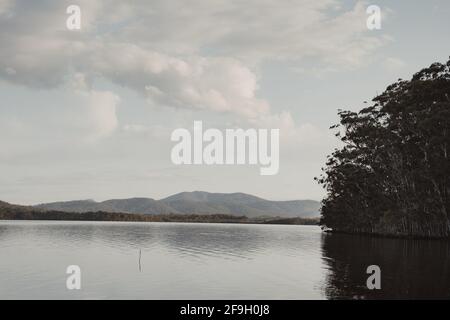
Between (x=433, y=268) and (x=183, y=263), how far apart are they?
2238cm

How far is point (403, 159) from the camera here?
90125 mm

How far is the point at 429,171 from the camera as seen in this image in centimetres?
7525

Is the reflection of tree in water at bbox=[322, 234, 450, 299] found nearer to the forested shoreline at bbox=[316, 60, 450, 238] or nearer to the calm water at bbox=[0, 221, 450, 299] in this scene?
the calm water at bbox=[0, 221, 450, 299]

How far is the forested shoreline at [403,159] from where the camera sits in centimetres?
7381

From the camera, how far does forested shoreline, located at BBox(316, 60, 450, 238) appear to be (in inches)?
2906

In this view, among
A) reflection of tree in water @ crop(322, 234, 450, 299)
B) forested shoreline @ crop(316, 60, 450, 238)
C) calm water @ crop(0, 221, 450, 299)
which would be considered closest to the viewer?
reflection of tree in water @ crop(322, 234, 450, 299)

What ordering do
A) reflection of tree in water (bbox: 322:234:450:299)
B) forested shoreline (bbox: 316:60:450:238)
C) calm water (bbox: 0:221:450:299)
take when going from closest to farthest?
reflection of tree in water (bbox: 322:234:450:299) → calm water (bbox: 0:221:450:299) → forested shoreline (bbox: 316:60:450:238)

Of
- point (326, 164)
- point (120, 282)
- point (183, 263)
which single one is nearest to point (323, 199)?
point (326, 164)

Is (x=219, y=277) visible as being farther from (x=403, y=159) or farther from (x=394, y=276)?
(x=403, y=159)

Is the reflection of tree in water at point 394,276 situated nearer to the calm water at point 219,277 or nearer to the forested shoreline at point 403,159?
the calm water at point 219,277

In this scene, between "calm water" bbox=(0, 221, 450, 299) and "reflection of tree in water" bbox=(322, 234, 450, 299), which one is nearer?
"reflection of tree in water" bbox=(322, 234, 450, 299)

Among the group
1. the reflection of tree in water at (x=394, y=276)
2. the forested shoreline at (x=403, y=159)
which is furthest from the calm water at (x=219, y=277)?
the forested shoreline at (x=403, y=159)

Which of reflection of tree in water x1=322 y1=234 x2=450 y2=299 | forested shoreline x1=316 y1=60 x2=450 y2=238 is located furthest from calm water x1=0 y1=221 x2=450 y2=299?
forested shoreline x1=316 y1=60 x2=450 y2=238
